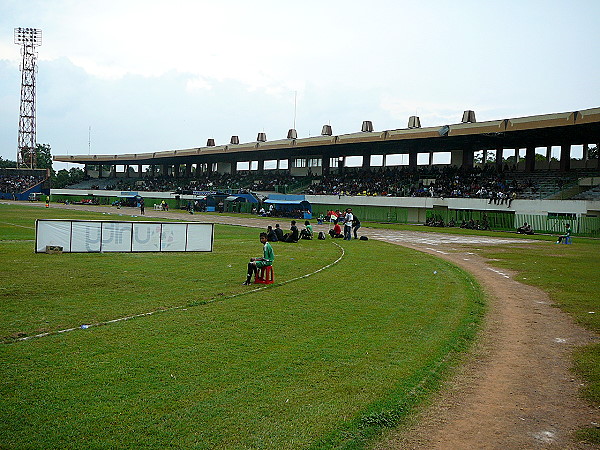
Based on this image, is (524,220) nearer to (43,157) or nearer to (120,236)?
(120,236)

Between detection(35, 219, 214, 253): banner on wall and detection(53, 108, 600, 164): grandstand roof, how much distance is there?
4101 cm

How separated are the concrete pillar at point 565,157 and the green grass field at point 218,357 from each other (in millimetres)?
52600

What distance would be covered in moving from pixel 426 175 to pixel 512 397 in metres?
68.5

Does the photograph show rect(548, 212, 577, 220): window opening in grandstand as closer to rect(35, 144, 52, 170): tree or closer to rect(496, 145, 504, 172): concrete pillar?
rect(496, 145, 504, 172): concrete pillar

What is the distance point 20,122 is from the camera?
409 ft

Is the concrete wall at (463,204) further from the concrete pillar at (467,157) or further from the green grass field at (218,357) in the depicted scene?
the green grass field at (218,357)

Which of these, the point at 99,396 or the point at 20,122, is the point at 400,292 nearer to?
the point at 99,396

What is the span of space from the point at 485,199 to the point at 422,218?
940 centimetres

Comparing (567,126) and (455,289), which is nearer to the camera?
(455,289)

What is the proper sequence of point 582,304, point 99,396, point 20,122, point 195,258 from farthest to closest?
point 20,122
point 195,258
point 582,304
point 99,396

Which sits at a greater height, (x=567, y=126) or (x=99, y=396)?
(x=567, y=126)

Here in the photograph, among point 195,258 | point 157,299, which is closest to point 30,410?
point 157,299

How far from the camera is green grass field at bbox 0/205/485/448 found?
650 centimetres

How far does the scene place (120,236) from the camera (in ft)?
82.8
